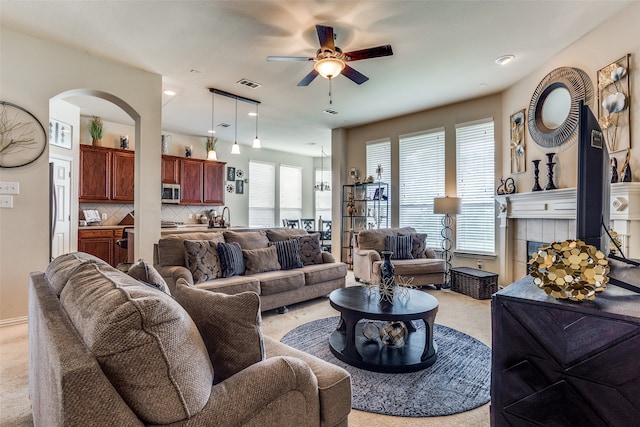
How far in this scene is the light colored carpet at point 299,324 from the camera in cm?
183

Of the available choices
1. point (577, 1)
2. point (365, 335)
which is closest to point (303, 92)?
point (577, 1)

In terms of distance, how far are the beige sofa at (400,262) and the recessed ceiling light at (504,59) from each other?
2.58 meters

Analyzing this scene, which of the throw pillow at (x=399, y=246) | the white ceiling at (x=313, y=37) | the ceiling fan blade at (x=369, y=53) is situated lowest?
the throw pillow at (x=399, y=246)

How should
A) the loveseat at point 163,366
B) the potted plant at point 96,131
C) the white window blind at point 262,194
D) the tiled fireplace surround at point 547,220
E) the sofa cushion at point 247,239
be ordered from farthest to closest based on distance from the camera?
the white window blind at point 262,194 → the potted plant at point 96,131 → the sofa cushion at point 247,239 → the tiled fireplace surround at point 547,220 → the loveseat at point 163,366

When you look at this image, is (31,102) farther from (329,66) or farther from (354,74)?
(354,74)

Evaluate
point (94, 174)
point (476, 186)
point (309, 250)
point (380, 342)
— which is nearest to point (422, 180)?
point (476, 186)

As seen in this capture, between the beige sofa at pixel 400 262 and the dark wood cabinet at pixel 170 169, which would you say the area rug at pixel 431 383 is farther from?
the dark wood cabinet at pixel 170 169

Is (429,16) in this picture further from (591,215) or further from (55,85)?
(55,85)

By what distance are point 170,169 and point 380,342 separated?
581 cm

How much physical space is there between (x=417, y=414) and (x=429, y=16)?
3.16 m

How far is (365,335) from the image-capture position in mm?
2723

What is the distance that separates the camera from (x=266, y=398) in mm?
1083

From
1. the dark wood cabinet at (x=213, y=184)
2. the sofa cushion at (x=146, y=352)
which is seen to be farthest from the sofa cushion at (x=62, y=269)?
the dark wood cabinet at (x=213, y=184)

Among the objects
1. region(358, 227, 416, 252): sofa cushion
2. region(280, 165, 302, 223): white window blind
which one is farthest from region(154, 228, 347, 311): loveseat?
region(280, 165, 302, 223): white window blind
